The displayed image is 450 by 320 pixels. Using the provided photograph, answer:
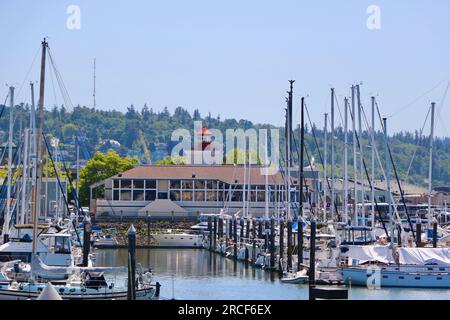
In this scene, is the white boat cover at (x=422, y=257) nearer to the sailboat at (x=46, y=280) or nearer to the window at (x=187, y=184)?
the sailboat at (x=46, y=280)

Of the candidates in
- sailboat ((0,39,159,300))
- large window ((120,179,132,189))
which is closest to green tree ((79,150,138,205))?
large window ((120,179,132,189))

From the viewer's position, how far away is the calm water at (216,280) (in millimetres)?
38156

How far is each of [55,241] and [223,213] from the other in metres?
36.3

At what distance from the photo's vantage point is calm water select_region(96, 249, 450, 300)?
1502 inches

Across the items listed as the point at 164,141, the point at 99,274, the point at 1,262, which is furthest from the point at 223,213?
the point at 164,141

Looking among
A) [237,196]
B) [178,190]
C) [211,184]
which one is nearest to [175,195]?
[178,190]

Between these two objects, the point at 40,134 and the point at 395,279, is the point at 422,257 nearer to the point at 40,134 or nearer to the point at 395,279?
the point at 395,279

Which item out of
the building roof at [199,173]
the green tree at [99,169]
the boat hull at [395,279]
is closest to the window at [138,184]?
the building roof at [199,173]

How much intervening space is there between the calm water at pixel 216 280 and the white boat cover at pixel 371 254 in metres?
1.97

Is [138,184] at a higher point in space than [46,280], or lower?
higher

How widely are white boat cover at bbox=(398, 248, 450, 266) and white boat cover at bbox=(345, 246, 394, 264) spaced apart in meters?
0.56

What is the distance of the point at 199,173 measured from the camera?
89500mm

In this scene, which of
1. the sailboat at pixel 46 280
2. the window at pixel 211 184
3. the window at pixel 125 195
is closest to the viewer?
the sailboat at pixel 46 280

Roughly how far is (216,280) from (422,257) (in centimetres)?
975
